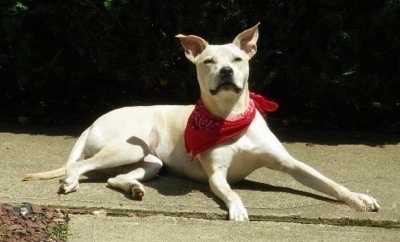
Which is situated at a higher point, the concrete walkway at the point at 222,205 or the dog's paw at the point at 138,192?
the dog's paw at the point at 138,192

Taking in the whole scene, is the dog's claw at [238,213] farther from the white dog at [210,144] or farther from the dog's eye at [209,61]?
the dog's eye at [209,61]

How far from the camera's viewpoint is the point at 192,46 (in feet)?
20.0

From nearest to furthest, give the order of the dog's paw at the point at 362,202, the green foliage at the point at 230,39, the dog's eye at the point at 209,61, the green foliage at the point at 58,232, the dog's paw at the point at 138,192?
the green foliage at the point at 58,232 < the dog's paw at the point at 362,202 < the dog's paw at the point at 138,192 < the dog's eye at the point at 209,61 < the green foliage at the point at 230,39

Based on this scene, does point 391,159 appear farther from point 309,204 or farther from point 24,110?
point 24,110

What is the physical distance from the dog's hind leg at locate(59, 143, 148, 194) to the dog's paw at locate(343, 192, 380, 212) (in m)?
1.75

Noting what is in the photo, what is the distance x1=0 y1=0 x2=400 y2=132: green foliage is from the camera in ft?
23.9

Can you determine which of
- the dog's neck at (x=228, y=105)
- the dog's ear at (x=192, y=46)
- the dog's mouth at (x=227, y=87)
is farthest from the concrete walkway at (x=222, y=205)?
the dog's ear at (x=192, y=46)

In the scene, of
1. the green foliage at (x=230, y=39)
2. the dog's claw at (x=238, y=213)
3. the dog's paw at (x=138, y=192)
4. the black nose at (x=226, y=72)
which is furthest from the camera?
the green foliage at (x=230, y=39)

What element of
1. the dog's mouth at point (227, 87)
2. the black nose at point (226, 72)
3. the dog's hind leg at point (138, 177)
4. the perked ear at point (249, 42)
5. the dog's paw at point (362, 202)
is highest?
the perked ear at point (249, 42)

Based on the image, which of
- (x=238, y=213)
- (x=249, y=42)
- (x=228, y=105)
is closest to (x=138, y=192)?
(x=238, y=213)

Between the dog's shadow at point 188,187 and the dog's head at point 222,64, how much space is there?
0.74 m

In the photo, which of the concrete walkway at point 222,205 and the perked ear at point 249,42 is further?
the perked ear at point 249,42

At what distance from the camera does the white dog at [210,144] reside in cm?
562

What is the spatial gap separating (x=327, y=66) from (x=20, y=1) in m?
3.28
